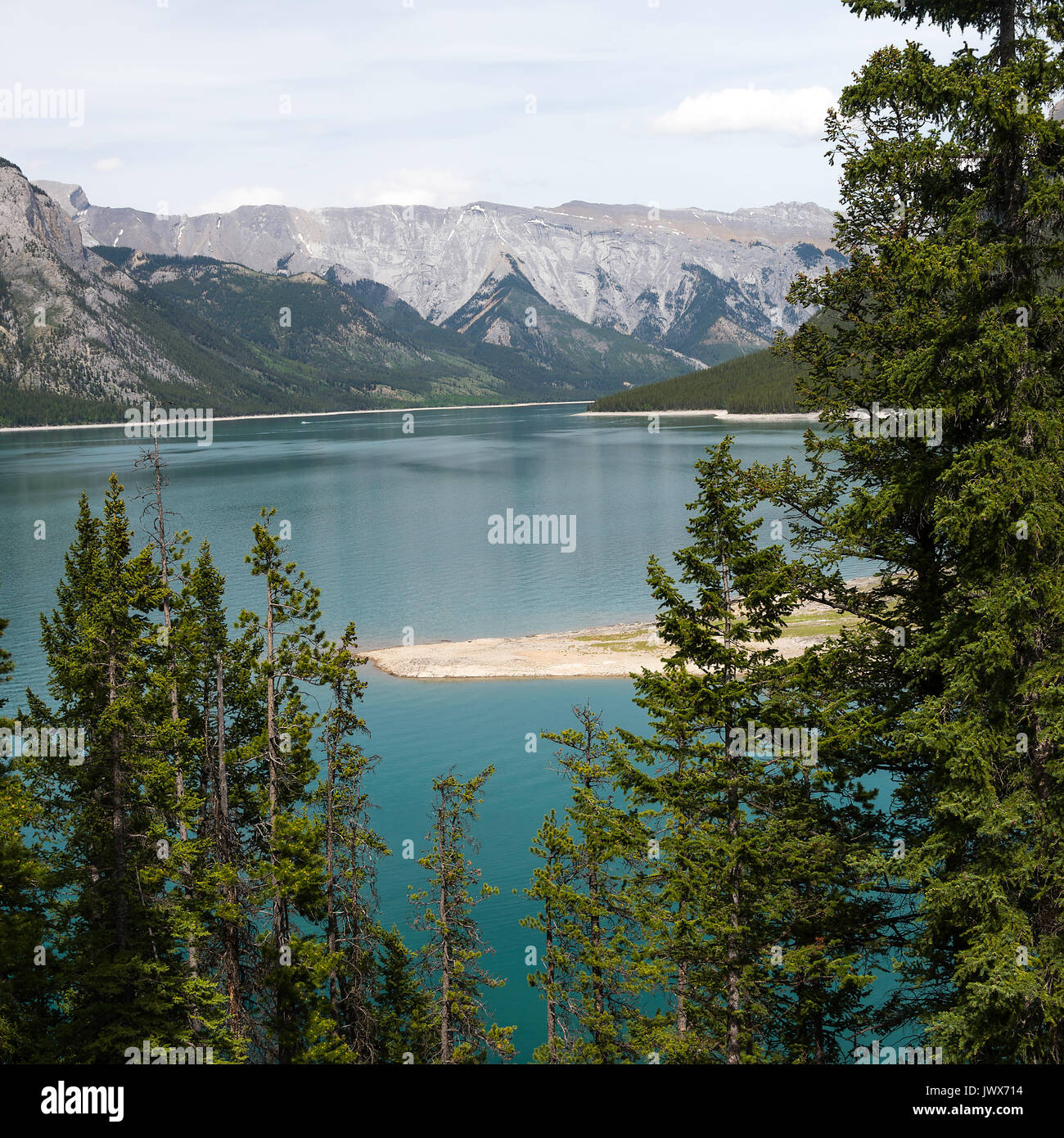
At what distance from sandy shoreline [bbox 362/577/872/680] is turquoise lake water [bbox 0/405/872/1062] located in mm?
1690

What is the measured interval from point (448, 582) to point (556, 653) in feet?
96.1

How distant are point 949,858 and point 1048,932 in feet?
5.82

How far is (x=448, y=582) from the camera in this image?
9481cm

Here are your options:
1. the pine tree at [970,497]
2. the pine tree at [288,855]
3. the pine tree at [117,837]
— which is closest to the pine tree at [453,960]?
the pine tree at [288,855]

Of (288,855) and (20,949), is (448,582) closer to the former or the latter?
(288,855)

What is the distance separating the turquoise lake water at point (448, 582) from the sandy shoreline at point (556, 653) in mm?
1690

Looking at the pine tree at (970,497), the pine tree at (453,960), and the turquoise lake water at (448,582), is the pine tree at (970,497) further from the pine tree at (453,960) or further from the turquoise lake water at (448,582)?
the turquoise lake water at (448,582)

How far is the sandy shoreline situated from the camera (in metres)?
63.7

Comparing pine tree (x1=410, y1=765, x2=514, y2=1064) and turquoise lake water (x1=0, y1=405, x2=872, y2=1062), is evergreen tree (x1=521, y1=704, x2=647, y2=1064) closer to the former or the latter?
pine tree (x1=410, y1=765, x2=514, y2=1064)

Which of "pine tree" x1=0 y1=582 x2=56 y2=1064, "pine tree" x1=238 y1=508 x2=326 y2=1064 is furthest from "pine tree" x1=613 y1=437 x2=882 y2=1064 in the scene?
"pine tree" x1=0 y1=582 x2=56 y2=1064

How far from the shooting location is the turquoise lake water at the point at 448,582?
43594 mm

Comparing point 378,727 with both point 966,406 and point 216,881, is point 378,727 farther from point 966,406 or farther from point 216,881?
point 966,406

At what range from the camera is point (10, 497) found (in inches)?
6147
